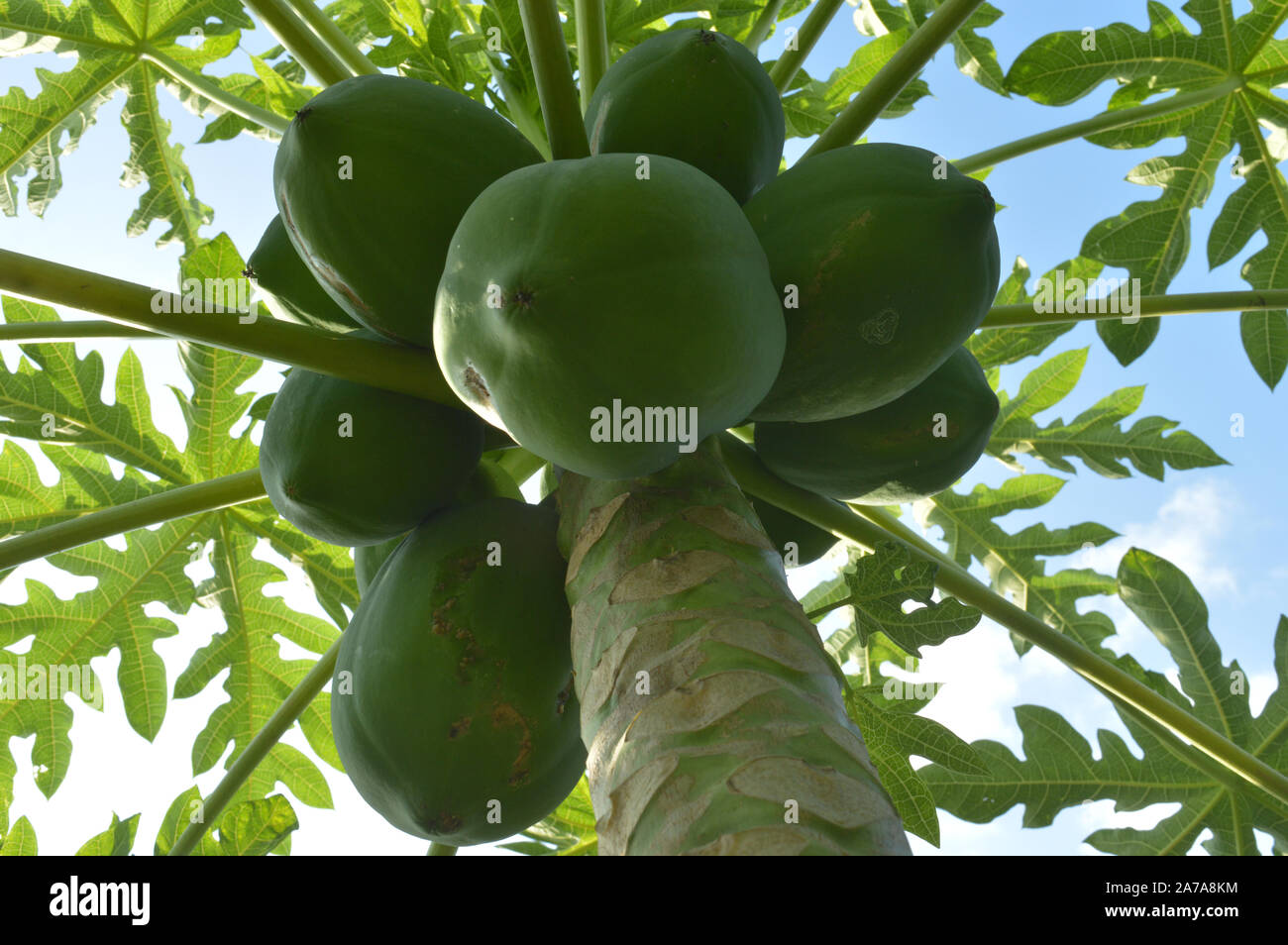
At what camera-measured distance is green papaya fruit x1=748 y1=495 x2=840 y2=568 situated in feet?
7.40

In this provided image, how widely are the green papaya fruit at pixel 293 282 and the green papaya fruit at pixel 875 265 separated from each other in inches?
34.6

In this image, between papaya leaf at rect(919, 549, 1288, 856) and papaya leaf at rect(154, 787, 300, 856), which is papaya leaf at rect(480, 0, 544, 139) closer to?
papaya leaf at rect(154, 787, 300, 856)

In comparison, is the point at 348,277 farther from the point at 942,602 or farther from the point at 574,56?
the point at 574,56

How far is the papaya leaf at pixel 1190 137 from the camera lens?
10.0 ft

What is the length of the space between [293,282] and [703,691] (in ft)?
4.24

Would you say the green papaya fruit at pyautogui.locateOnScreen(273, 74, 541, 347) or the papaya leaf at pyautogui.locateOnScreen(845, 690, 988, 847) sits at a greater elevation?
the green papaya fruit at pyautogui.locateOnScreen(273, 74, 541, 347)

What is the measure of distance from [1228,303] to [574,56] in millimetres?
1893

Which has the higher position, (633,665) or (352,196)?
(352,196)

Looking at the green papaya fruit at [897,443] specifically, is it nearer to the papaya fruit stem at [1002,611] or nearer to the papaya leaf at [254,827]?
the papaya fruit stem at [1002,611]

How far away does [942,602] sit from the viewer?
183cm

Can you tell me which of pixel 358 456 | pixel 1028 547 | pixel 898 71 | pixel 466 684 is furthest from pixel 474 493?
pixel 1028 547

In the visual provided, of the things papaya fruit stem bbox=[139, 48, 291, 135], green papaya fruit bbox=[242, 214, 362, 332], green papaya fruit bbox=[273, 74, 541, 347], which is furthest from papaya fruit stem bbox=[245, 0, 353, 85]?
green papaya fruit bbox=[273, 74, 541, 347]

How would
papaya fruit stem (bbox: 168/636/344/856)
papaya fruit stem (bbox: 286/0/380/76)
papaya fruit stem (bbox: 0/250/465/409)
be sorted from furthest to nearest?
papaya fruit stem (bbox: 286/0/380/76) < papaya fruit stem (bbox: 168/636/344/856) < papaya fruit stem (bbox: 0/250/465/409)

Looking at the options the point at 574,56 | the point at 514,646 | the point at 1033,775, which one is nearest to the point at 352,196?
the point at 514,646
